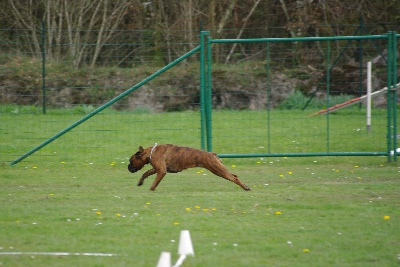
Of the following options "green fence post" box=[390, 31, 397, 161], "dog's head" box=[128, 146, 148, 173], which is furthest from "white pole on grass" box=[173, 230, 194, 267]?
"green fence post" box=[390, 31, 397, 161]

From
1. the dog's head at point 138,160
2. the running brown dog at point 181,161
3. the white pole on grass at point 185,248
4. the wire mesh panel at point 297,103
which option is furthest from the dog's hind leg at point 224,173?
the white pole on grass at point 185,248

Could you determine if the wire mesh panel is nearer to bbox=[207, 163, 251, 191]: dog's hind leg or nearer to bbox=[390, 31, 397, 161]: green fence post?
bbox=[390, 31, 397, 161]: green fence post

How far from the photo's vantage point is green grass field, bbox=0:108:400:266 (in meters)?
6.72

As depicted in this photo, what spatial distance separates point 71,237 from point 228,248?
1.55 metres

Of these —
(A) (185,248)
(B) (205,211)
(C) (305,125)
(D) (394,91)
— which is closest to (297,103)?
(C) (305,125)

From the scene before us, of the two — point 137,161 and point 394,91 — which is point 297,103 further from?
point 137,161

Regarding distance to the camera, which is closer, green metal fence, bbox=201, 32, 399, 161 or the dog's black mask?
the dog's black mask

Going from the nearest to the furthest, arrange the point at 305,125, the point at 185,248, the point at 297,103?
1. the point at 185,248
2. the point at 305,125
3. the point at 297,103

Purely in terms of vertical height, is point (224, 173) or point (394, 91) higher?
point (394, 91)

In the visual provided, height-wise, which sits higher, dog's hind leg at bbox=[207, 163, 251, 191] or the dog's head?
the dog's head

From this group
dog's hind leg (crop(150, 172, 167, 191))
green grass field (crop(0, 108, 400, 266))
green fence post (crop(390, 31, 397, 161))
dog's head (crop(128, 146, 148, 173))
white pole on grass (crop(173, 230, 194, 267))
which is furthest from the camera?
green fence post (crop(390, 31, 397, 161))

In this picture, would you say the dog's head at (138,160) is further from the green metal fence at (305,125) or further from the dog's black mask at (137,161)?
the green metal fence at (305,125)

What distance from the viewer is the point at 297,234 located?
7.51 metres

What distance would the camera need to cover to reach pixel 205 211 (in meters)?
8.77
